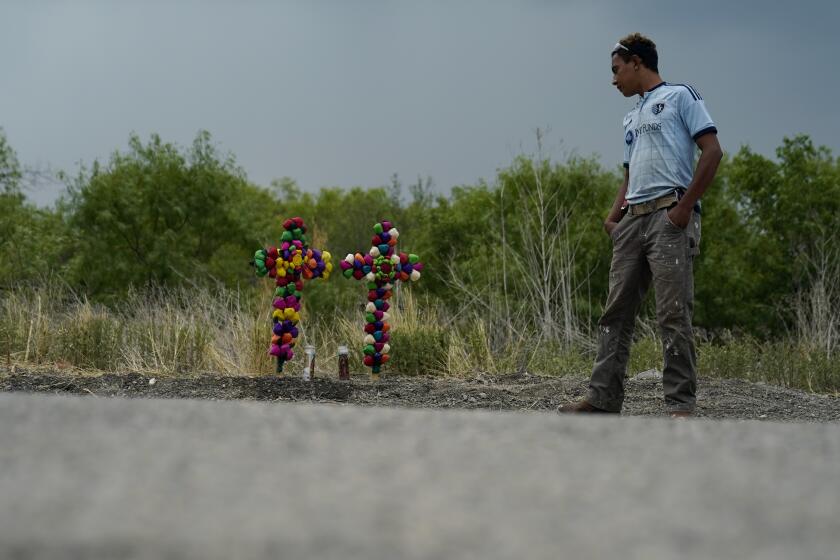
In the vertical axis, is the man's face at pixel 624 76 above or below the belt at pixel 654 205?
above

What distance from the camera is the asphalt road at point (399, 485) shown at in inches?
42.3

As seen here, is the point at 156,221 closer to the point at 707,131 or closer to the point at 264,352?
the point at 264,352

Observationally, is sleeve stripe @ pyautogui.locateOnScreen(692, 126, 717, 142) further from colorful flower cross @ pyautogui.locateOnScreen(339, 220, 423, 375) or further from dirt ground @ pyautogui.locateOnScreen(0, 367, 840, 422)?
colorful flower cross @ pyautogui.locateOnScreen(339, 220, 423, 375)

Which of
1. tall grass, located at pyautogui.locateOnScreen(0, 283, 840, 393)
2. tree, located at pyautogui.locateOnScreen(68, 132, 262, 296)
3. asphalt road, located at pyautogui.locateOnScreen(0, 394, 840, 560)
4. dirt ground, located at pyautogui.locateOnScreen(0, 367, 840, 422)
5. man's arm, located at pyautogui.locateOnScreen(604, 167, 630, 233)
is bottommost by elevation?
asphalt road, located at pyautogui.locateOnScreen(0, 394, 840, 560)

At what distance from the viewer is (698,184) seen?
4.86 metres

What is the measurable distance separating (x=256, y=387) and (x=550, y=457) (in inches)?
232

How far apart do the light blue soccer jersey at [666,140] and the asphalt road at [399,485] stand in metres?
3.45

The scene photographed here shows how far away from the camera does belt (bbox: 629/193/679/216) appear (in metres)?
5.02

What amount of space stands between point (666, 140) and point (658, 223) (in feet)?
1.51

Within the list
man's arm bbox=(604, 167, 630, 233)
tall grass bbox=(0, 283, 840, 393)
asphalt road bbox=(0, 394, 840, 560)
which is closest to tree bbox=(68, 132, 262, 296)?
tall grass bbox=(0, 283, 840, 393)

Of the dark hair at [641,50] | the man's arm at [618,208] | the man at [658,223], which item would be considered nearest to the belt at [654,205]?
the man at [658,223]

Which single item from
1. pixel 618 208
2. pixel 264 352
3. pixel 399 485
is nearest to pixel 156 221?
pixel 264 352

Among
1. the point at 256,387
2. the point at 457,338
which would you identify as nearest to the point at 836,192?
the point at 457,338

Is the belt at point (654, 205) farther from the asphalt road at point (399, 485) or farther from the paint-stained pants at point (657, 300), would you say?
the asphalt road at point (399, 485)
